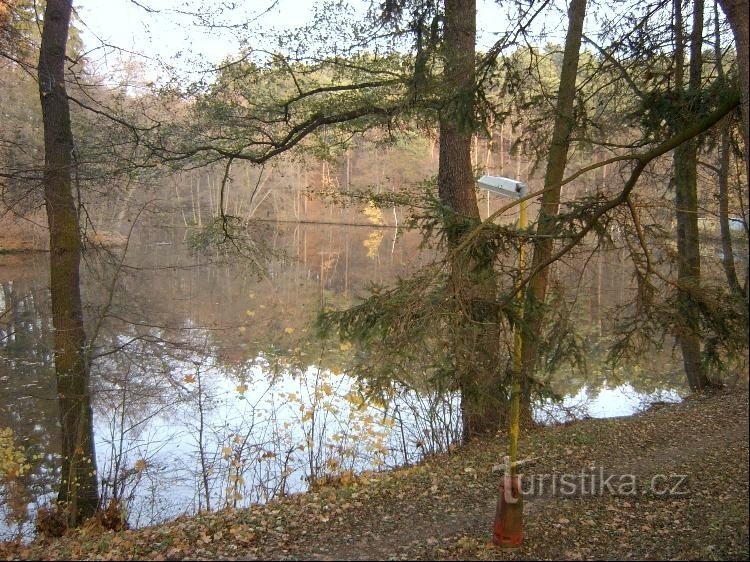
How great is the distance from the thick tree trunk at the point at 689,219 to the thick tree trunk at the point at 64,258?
597 cm

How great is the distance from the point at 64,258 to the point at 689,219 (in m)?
8.76

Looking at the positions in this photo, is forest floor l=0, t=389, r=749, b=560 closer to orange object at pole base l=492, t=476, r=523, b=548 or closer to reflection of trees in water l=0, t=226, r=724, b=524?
orange object at pole base l=492, t=476, r=523, b=548

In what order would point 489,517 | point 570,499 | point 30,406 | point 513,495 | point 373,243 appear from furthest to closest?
point 373,243, point 30,406, point 570,499, point 489,517, point 513,495

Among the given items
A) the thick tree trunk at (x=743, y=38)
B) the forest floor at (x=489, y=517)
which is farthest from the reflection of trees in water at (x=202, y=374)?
the thick tree trunk at (x=743, y=38)

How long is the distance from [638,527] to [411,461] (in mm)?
4004

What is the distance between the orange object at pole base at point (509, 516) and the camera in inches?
165

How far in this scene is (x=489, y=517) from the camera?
5.10m

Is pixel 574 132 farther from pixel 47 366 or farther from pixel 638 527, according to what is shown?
pixel 47 366

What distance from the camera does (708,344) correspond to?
4754 mm

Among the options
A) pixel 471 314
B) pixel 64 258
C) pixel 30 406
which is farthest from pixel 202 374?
Result: pixel 471 314

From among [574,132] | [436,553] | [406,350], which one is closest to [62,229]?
[406,350]

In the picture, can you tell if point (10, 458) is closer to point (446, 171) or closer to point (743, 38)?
point (446, 171)

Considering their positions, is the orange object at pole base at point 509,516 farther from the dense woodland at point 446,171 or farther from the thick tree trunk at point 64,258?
the thick tree trunk at point 64,258

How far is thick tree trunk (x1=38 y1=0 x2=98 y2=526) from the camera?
264 inches
